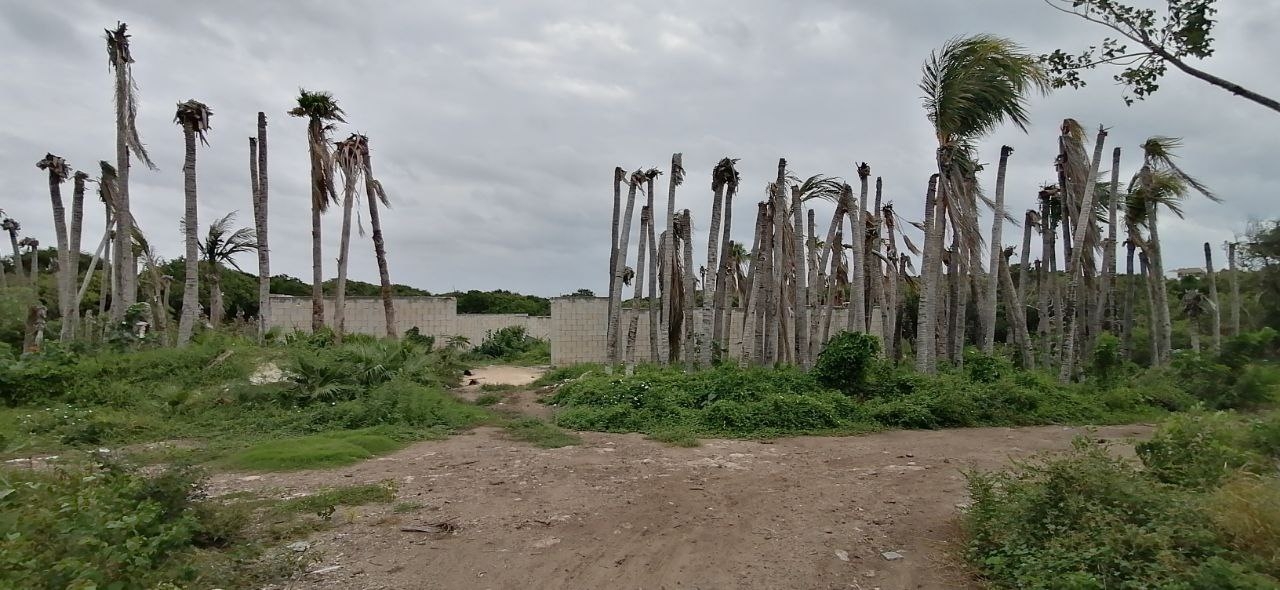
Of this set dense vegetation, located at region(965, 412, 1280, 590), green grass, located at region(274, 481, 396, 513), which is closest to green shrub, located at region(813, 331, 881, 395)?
dense vegetation, located at region(965, 412, 1280, 590)

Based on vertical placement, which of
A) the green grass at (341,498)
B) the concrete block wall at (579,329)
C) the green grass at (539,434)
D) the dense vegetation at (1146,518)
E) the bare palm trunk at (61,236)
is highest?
the bare palm trunk at (61,236)

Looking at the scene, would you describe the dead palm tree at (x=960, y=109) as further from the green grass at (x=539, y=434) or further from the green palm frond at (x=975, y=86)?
the green grass at (x=539, y=434)

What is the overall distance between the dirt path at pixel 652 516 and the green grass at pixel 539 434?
399 millimetres

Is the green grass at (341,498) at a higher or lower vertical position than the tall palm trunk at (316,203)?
A: lower

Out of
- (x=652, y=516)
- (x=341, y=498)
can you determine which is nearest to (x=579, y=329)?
(x=341, y=498)

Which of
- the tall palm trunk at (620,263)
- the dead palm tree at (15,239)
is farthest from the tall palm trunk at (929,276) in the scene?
the dead palm tree at (15,239)

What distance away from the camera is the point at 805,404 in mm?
11273

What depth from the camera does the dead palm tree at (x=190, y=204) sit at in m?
14.4

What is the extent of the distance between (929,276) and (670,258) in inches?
239

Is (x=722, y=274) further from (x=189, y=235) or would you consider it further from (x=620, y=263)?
(x=189, y=235)

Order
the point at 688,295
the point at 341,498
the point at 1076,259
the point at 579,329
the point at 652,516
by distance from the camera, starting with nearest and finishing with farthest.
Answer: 1. the point at 652,516
2. the point at 341,498
3. the point at 1076,259
4. the point at 688,295
5. the point at 579,329

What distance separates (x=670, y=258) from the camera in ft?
55.8

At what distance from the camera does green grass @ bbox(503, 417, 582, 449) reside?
9.70 metres

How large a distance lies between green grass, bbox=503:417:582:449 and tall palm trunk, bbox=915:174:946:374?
7.44 m
